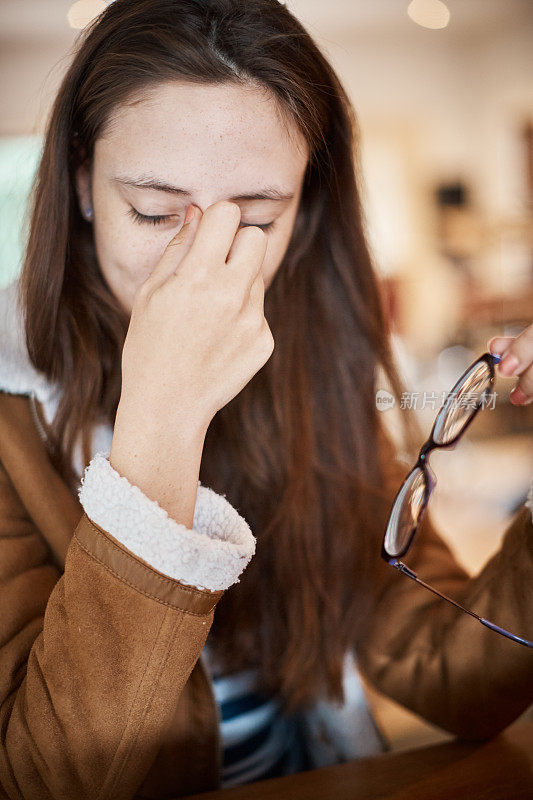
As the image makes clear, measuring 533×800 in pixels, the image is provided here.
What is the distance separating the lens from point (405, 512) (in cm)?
53

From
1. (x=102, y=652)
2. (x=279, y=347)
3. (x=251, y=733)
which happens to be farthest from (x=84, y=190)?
(x=251, y=733)

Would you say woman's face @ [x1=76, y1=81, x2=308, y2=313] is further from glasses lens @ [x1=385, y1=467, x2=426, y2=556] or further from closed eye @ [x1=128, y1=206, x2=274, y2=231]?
glasses lens @ [x1=385, y1=467, x2=426, y2=556]

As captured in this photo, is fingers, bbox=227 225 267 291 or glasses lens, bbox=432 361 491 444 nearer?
fingers, bbox=227 225 267 291

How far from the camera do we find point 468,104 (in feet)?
1.91

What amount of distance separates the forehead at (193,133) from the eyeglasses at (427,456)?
0.76ft

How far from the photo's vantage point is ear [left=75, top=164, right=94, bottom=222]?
0.42 meters

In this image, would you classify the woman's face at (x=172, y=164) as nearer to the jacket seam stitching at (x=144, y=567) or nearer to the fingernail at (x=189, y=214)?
the fingernail at (x=189, y=214)

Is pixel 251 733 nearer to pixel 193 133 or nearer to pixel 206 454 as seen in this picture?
pixel 206 454

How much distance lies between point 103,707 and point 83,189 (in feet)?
1.02

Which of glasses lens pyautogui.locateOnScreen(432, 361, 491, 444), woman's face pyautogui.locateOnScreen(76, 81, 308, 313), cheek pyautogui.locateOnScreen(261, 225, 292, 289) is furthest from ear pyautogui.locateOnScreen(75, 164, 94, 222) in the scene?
glasses lens pyautogui.locateOnScreen(432, 361, 491, 444)

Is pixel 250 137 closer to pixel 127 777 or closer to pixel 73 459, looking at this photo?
pixel 73 459

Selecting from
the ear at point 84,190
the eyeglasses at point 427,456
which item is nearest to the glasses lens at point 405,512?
the eyeglasses at point 427,456

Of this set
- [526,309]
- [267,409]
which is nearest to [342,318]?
[267,409]

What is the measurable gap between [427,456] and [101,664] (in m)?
0.29
